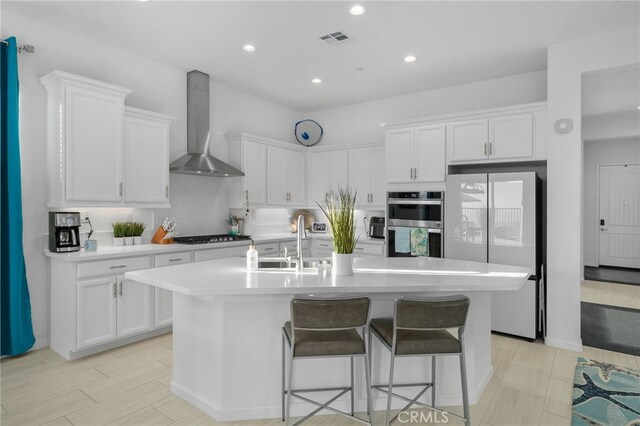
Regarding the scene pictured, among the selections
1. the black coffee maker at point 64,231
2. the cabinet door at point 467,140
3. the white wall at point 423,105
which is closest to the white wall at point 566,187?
the cabinet door at point 467,140

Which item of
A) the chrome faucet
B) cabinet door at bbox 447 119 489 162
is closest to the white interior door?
cabinet door at bbox 447 119 489 162

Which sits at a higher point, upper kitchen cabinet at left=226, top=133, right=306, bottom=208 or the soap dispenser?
upper kitchen cabinet at left=226, top=133, right=306, bottom=208

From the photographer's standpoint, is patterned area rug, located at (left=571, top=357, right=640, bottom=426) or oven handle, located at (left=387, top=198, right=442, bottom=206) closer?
patterned area rug, located at (left=571, top=357, right=640, bottom=426)

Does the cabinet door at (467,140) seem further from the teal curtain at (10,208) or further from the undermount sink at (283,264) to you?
the teal curtain at (10,208)

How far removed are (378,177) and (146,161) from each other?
10.3 feet

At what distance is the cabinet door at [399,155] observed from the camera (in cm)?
485

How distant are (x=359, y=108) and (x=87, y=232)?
430 centimetres

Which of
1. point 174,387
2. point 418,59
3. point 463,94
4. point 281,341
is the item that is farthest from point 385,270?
point 463,94

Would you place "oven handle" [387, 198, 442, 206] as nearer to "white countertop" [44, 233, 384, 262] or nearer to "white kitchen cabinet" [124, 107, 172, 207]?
"white countertop" [44, 233, 384, 262]

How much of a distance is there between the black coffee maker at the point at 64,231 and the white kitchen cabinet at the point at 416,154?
3628mm

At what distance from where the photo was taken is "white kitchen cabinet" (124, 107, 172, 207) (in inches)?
155

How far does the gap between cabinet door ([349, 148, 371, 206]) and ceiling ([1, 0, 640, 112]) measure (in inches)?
46.2

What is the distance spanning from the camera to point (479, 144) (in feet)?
14.4

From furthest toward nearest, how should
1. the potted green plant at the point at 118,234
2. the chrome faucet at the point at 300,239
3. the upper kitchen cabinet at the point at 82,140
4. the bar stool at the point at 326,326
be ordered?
the potted green plant at the point at 118,234 < the upper kitchen cabinet at the point at 82,140 < the chrome faucet at the point at 300,239 < the bar stool at the point at 326,326
